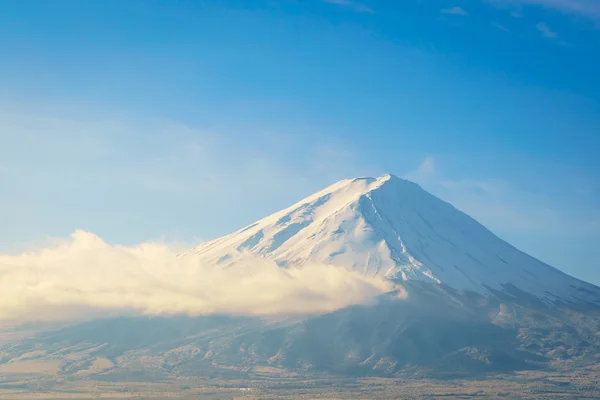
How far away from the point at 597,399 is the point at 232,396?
92785 mm

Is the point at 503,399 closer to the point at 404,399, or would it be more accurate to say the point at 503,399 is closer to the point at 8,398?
the point at 404,399

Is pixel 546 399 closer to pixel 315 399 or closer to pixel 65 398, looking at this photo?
pixel 315 399

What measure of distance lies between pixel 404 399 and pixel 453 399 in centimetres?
1260

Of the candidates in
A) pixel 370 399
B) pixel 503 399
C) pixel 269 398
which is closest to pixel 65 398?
pixel 269 398

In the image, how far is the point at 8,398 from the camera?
192 m

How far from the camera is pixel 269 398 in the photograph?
7731 inches

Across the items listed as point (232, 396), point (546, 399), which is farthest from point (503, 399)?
point (232, 396)

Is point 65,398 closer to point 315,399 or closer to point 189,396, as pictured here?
point 189,396

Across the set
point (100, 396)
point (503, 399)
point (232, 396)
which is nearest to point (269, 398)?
point (232, 396)

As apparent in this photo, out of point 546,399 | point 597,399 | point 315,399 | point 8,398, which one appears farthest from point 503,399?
point 8,398

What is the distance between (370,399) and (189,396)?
150 ft

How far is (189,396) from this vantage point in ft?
651

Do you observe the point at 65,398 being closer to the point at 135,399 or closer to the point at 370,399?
the point at 135,399

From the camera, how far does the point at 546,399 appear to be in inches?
7849
